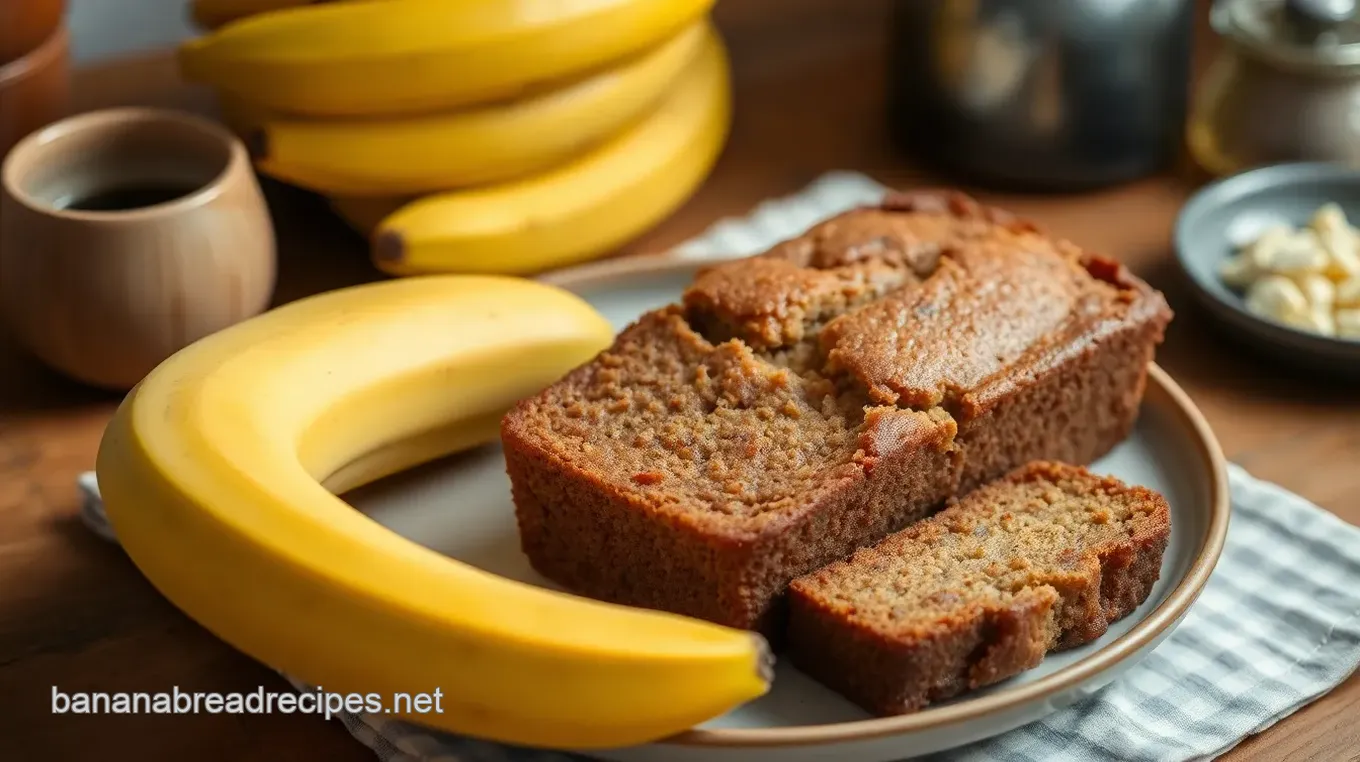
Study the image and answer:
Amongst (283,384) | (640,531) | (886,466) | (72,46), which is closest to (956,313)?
(886,466)

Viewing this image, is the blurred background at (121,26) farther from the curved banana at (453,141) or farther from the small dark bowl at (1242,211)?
the small dark bowl at (1242,211)

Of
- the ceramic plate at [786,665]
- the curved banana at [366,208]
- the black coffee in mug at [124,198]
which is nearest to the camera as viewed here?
the ceramic plate at [786,665]

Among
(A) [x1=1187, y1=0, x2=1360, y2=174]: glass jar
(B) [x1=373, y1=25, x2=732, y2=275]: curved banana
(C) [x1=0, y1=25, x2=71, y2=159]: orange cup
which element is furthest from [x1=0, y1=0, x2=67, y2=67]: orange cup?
(A) [x1=1187, y1=0, x2=1360, y2=174]: glass jar

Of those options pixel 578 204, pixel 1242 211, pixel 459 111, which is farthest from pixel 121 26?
pixel 1242 211

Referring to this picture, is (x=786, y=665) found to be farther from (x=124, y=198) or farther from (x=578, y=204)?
(x=124, y=198)

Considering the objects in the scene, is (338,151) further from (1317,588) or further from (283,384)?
(1317,588)

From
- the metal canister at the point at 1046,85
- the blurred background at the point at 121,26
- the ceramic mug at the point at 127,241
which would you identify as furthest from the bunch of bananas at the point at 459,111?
the blurred background at the point at 121,26

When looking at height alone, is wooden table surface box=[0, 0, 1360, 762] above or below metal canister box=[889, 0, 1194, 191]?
below

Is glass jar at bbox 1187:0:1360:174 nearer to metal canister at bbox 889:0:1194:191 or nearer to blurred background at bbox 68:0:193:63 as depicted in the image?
metal canister at bbox 889:0:1194:191
